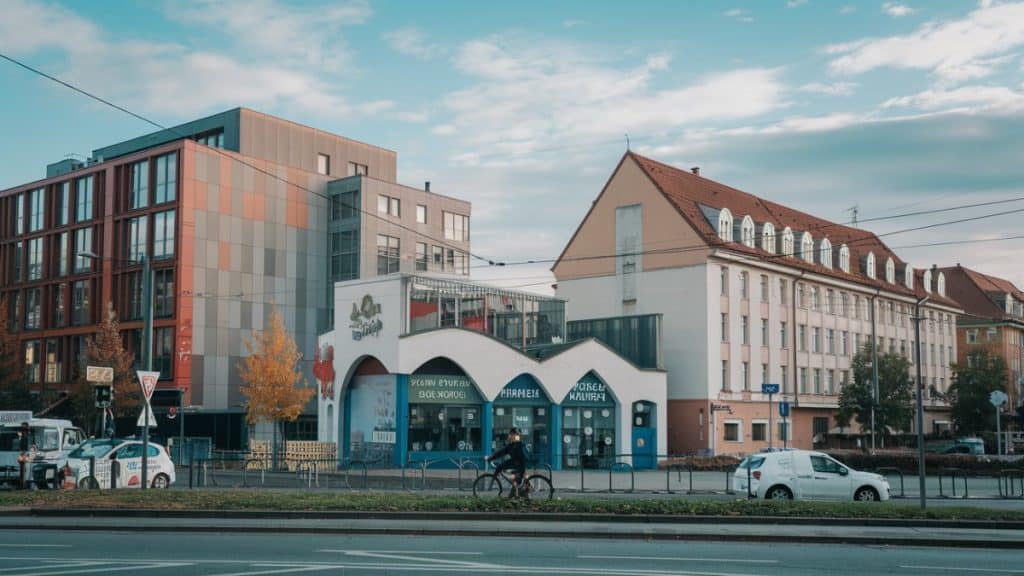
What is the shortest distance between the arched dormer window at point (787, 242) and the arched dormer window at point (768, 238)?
88 centimetres

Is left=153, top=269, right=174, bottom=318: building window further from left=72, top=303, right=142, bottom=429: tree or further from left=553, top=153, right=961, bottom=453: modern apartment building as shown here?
left=553, top=153, right=961, bottom=453: modern apartment building

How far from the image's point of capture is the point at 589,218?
6222 cm

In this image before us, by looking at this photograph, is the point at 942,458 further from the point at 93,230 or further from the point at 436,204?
the point at 93,230

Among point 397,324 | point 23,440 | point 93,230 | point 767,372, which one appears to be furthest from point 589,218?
point 23,440

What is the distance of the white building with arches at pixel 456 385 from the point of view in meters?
42.8

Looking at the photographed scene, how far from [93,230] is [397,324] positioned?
33978 millimetres

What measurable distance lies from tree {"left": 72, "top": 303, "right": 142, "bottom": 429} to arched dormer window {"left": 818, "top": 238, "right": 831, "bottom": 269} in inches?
1670

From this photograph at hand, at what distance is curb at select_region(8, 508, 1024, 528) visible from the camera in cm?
1961

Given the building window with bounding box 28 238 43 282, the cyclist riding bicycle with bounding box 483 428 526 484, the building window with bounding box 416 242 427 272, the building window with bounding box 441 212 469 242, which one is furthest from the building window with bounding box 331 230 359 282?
the cyclist riding bicycle with bounding box 483 428 526 484

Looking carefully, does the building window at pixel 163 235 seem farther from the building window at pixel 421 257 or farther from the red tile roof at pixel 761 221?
the red tile roof at pixel 761 221

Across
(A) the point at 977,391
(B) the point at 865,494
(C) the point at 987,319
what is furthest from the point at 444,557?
(C) the point at 987,319

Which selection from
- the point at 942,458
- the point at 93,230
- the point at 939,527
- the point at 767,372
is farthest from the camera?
the point at 93,230

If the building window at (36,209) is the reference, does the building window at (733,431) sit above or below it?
below

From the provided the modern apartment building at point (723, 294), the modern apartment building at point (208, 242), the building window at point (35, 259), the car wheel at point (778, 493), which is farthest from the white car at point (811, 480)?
the building window at point (35, 259)
